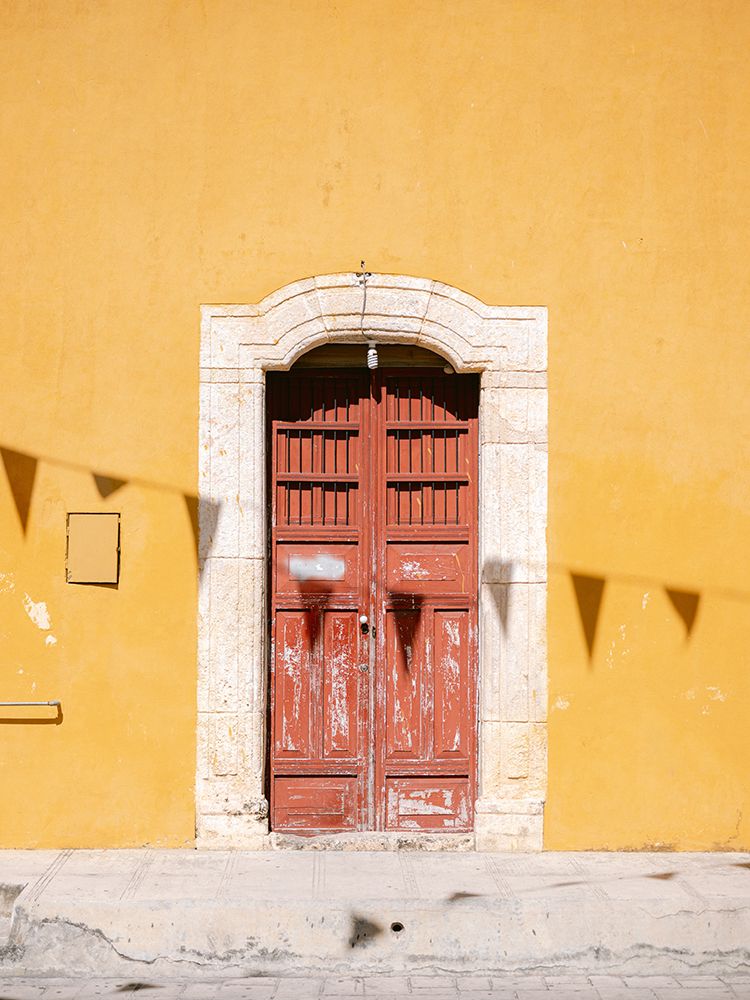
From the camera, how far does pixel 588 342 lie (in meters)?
5.23

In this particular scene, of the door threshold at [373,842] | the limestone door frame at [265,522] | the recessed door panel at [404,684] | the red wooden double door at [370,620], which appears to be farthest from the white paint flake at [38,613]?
the recessed door panel at [404,684]

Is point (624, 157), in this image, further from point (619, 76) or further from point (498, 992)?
point (498, 992)

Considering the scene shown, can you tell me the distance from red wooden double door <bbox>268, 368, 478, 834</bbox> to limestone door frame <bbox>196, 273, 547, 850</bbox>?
15 centimetres

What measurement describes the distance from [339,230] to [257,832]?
9.17 ft

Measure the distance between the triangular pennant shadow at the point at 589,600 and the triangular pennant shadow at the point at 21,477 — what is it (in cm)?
253

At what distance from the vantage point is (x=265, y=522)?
5.23 m

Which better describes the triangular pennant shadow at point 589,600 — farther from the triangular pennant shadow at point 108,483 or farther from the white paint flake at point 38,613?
the white paint flake at point 38,613

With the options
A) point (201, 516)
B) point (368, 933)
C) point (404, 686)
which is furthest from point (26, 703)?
point (368, 933)

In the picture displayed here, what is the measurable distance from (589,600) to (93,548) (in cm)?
229

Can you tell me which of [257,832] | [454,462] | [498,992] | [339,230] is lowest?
[498,992]

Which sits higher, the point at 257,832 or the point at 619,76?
the point at 619,76

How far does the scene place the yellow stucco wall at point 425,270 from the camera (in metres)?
5.15

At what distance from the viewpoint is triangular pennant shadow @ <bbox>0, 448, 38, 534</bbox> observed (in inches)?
204

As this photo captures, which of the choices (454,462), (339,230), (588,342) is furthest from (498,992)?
(339,230)
